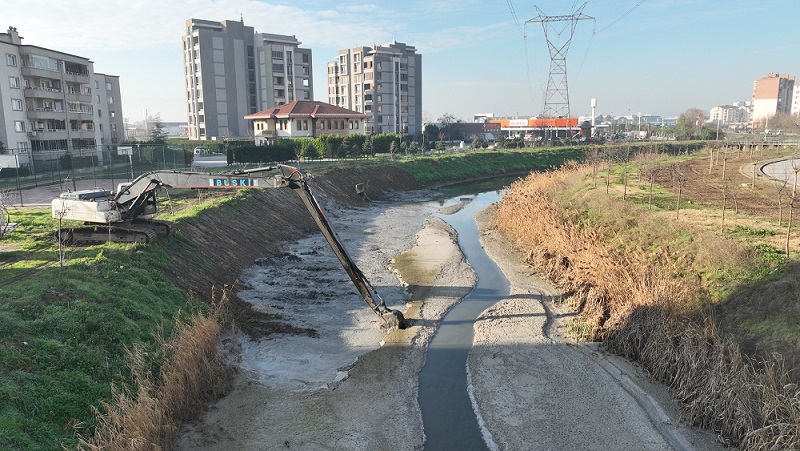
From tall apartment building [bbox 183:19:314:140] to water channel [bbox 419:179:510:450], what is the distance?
Result: 281 feet

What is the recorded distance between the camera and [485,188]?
60.3 metres

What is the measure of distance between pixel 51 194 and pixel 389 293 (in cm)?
2538

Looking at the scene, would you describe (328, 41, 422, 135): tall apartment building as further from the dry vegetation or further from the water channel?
the water channel

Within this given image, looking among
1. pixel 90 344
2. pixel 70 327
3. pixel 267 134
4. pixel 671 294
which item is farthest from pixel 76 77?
pixel 671 294

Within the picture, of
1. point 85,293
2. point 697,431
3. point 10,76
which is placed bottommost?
point 697,431

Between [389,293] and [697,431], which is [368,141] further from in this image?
[697,431]

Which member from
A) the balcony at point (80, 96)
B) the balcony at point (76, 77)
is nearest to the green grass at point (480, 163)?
the balcony at point (80, 96)

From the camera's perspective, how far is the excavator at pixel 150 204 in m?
17.1

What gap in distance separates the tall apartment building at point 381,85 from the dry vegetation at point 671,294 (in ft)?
314

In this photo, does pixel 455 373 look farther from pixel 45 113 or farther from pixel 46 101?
pixel 46 101

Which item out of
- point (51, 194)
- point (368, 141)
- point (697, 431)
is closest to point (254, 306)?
point (697, 431)

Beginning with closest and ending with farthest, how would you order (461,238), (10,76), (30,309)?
(30,309) < (461,238) < (10,76)

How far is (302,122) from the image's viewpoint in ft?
227

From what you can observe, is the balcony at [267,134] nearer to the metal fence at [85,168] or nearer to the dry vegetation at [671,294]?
the metal fence at [85,168]
